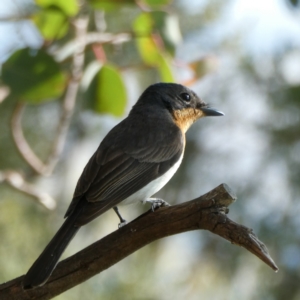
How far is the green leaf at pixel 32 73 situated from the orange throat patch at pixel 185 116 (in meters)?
1.29

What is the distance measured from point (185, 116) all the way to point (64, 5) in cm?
156

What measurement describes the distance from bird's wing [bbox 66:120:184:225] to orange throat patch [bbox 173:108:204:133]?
1.05 ft

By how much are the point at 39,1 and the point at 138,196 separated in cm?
151

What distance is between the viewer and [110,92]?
16.2 feet

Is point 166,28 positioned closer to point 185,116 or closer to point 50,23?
point 50,23

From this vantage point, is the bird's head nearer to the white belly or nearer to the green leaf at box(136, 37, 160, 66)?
the green leaf at box(136, 37, 160, 66)

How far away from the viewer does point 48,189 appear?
359 inches

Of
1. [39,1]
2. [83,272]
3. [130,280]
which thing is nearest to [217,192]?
[83,272]

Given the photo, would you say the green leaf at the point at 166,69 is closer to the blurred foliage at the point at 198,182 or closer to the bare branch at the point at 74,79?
the bare branch at the point at 74,79

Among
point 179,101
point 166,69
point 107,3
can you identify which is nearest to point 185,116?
point 179,101

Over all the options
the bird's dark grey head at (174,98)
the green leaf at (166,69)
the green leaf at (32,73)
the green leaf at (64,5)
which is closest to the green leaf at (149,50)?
the green leaf at (166,69)

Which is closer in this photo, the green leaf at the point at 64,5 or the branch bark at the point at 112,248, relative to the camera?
the branch bark at the point at 112,248

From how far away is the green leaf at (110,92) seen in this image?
4.88 metres

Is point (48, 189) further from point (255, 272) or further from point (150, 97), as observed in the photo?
point (150, 97)
